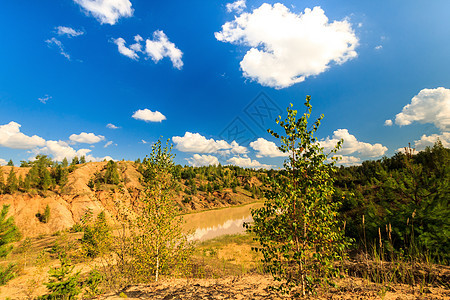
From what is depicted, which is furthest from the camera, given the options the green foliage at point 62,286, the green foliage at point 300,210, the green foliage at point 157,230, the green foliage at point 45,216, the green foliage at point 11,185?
the green foliage at point 11,185

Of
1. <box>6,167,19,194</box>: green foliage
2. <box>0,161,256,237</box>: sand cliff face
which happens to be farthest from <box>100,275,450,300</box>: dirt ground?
<box>6,167,19,194</box>: green foliage

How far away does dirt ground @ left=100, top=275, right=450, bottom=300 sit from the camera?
5.43 meters

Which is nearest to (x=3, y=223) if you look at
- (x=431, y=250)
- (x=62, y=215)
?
(x=431, y=250)

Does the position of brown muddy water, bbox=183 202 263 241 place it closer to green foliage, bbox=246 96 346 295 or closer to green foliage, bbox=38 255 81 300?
green foliage, bbox=38 255 81 300

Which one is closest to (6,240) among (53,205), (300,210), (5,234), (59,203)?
(5,234)

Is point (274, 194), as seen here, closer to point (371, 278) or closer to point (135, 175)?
point (371, 278)

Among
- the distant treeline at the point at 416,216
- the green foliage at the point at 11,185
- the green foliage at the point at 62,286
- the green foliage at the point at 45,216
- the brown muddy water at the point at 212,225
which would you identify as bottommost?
the brown muddy water at the point at 212,225

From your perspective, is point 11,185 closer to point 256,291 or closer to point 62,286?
point 62,286

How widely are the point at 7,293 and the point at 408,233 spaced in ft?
76.9

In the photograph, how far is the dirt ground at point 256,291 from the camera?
543 centimetres

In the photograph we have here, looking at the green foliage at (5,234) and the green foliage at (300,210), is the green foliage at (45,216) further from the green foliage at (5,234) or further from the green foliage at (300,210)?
the green foliage at (300,210)

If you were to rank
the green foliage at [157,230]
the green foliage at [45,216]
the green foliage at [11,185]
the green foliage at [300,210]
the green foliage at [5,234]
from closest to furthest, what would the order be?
1. the green foliage at [300,210]
2. the green foliage at [157,230]
3. the green foliage at [5,234]
4. the green foliage at [45,216]
5. the green foliage at [11,185]

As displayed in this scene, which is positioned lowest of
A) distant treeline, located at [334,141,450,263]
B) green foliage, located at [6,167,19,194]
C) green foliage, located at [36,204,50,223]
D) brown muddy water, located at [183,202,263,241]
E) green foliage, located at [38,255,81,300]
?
brown muddy water, located at [183,202,263,241]

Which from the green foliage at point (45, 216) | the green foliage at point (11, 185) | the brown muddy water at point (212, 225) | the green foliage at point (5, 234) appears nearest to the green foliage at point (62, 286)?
the green foliage at point (5, 234)
